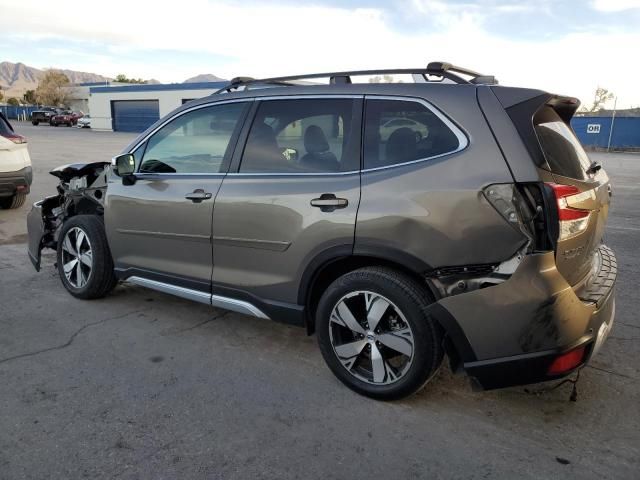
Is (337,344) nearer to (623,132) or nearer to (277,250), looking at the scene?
(277,250)

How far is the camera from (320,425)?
2.78 metres

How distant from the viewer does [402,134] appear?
2926mm

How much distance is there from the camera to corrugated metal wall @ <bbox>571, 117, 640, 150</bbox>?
33938 millimetres

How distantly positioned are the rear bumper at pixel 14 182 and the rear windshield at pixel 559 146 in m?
7.78

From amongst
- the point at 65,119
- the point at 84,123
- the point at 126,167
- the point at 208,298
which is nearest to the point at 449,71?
the point at 208,298

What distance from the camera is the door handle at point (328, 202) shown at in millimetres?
2967

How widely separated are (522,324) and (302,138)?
5.63 ft

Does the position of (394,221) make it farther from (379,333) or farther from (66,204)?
(66,204)

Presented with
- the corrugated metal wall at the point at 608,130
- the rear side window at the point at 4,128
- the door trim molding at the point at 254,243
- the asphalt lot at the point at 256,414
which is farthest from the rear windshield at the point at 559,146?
the corrugated metal wall at the point at 608,130

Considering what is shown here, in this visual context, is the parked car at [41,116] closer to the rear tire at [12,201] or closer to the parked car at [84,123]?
the parked car at [84,123]

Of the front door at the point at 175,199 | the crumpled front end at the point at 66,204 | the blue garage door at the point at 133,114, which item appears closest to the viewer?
the front door at the point at 175,199

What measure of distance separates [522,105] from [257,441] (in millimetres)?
2172

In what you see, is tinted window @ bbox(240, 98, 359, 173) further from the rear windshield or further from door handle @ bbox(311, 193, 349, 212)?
the rear windshield

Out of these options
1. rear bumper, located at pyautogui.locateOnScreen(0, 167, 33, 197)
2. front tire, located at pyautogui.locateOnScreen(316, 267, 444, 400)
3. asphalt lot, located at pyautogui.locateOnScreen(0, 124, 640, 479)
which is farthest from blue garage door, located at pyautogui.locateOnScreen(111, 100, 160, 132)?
front tire, located at pyautogui.locateOnScreen(316, 267, 444, 400)
